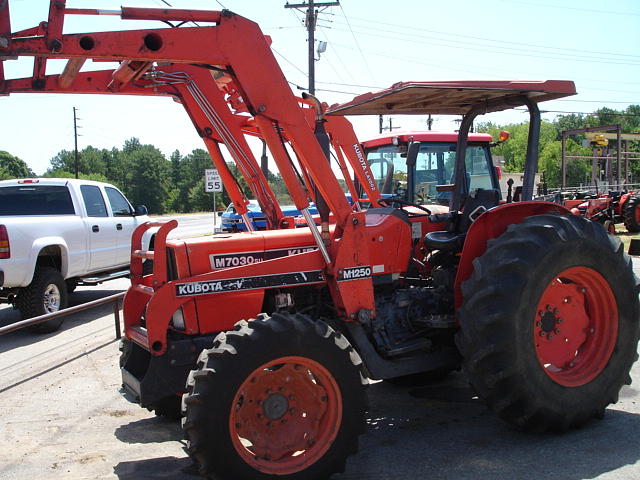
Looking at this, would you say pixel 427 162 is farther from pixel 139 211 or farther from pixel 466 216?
pixel 139 211

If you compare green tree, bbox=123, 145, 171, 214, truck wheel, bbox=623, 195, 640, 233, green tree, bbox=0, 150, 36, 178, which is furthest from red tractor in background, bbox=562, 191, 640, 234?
Result: green tree, bbox=0, 150, 36, 178

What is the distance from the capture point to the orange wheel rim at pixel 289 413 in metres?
3.82

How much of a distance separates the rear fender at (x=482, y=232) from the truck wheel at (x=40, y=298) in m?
6.45

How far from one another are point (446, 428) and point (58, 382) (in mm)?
4048

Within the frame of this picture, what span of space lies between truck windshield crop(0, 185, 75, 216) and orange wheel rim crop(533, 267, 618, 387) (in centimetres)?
783

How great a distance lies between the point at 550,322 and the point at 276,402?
223 centimetres

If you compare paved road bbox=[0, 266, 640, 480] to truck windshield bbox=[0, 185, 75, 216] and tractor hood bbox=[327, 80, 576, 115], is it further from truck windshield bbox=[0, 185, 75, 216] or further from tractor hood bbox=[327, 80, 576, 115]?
truck windshield bbox=[0, 185, 75, 216]

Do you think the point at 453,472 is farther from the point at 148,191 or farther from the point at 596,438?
the point at 148,191

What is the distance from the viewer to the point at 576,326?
15.9ft

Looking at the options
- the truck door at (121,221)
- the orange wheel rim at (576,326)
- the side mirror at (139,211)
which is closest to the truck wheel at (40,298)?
the truck door at (121,221)

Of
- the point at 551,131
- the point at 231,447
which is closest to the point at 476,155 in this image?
the point at 231,447

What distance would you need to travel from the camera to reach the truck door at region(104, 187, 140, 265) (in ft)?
36.9

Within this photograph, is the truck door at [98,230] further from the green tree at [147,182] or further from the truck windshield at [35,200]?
the green tree at [147,182]

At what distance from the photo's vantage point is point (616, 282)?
4824 mm
